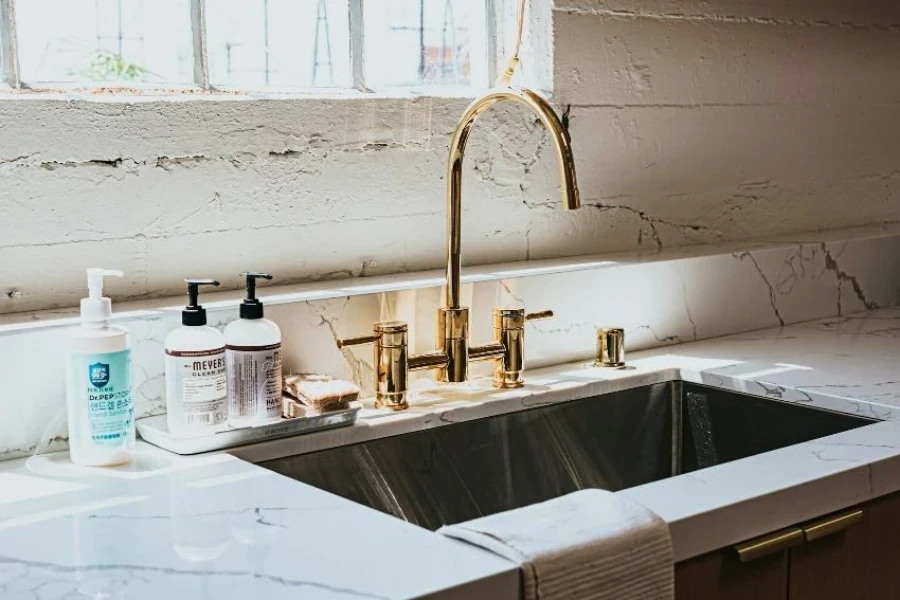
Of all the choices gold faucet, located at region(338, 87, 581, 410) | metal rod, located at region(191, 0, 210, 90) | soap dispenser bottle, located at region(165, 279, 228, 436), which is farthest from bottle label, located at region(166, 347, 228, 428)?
metal rod, located at region(191, 0, 210, 90)

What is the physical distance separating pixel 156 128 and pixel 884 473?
976 mm

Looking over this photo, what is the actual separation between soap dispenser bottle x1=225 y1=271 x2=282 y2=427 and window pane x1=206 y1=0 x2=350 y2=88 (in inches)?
18.3

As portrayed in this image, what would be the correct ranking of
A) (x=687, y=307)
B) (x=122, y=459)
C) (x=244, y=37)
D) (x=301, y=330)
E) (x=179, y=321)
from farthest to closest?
1. (x=687, y=307)
2. (x=244, y=37)
3. (x=301, y=330)
4. (x=179, y=321)
5. (x=122, y=459)

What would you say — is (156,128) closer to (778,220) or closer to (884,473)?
(884,473)

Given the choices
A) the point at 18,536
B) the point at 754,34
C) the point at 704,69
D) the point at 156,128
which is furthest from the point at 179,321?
the point at 754,34

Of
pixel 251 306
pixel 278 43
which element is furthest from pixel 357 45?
pixel 251 306

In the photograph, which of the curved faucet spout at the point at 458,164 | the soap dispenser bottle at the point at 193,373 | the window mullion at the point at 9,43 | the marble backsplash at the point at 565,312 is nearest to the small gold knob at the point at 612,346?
the marble backsplash at the point at 565,312

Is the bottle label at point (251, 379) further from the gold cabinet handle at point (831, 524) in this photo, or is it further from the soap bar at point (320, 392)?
the gold cabinet handle at point (831, 524)

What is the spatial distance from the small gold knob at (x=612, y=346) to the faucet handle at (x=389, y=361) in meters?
0.37

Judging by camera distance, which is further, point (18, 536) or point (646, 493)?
point (646, 493)

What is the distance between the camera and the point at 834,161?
2.51 metres

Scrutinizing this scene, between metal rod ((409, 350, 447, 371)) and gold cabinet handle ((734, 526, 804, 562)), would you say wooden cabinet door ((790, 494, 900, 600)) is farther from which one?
metal rod ((409, 350, 447, 371))

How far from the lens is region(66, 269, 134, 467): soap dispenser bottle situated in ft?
4.17

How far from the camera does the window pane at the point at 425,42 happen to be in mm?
1880
